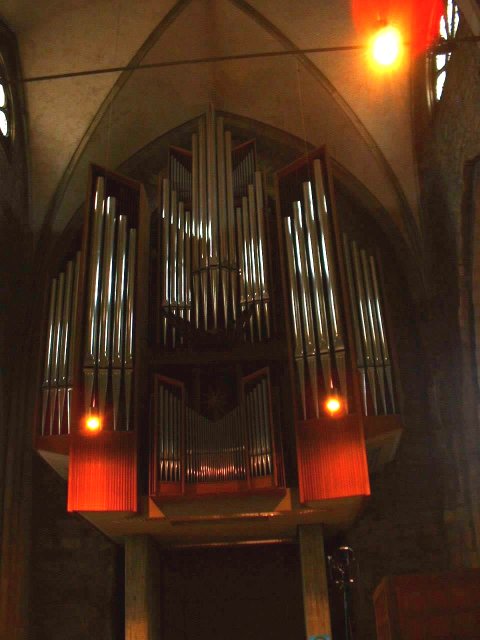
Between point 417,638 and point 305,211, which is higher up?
point 305,211

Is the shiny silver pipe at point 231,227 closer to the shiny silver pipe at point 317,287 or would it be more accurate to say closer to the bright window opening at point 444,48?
the shiny silver pipe at point 317,287

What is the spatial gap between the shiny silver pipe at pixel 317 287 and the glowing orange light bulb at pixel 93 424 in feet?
9.28

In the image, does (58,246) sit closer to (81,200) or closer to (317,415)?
(81,200)

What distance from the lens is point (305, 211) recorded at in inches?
440

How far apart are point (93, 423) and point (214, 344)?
2651mm

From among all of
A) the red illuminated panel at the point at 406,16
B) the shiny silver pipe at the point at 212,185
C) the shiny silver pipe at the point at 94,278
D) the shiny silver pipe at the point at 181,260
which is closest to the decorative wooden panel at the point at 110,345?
the shiny silver pipe at the point at 94,278

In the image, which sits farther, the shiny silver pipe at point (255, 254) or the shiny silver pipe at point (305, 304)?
the shiny silver pipe at point (255, 254)

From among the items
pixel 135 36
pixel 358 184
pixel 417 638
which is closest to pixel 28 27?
pixel 135 36

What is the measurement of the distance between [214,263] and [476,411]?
4164 millimetres

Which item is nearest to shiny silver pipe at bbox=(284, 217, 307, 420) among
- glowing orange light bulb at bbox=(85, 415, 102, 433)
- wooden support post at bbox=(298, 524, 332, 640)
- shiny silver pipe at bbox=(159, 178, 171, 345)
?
shiny silver pipe at bbox=(159, 178, 171, 345)

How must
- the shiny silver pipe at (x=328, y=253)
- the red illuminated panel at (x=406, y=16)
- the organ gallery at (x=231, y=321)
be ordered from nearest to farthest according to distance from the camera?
the organ gallery at (x=231, y=321) < the shiny silver pipe at (x=328, y=253) < the red illuminated panel at (x=406, y=16)

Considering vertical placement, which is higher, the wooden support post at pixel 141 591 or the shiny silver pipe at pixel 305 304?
the shiny silver pipe at pixel 305 304

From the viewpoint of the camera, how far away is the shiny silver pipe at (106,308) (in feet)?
32.3

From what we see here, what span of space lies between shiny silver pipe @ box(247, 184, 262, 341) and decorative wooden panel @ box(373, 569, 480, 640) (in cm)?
490
